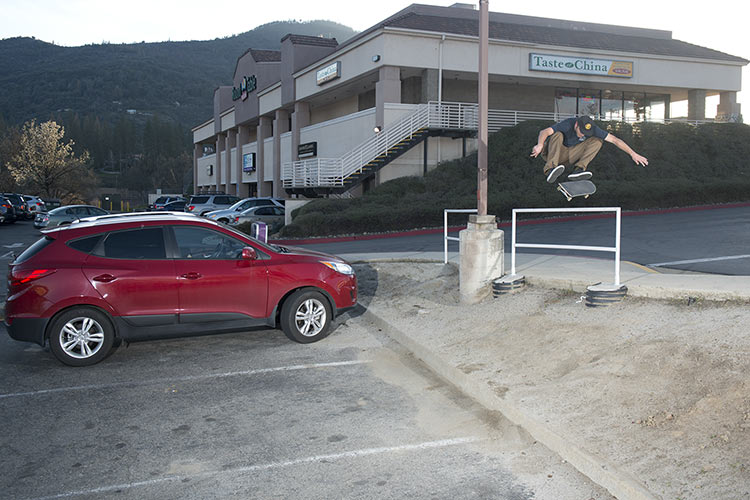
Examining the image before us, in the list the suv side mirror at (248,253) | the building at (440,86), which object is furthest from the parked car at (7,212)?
the suv side mirror at (248,253)

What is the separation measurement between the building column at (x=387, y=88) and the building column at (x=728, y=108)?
70.0 feet

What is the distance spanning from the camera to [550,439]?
16.1ft

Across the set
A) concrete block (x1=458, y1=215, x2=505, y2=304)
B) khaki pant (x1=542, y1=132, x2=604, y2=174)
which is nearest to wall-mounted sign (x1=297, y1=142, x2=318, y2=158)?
concrete block (x1=458, y1=215, x2=505, y2=304)

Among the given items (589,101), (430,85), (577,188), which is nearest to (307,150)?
(430,85)

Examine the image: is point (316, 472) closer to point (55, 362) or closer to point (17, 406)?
point (17, 406)

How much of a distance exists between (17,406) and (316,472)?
3.37m

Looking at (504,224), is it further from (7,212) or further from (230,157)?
(230,157)

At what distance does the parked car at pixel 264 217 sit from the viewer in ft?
92.6

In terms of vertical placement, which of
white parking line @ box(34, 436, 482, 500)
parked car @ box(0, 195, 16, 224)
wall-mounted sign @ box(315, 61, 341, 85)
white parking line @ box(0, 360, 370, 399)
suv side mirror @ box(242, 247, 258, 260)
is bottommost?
white parking line @ box(34, 436, 482, 500)

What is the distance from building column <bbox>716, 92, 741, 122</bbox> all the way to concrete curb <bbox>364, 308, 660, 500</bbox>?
38.7m

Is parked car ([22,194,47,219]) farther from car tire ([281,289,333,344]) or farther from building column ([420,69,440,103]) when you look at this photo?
car tire ([281,289,333,344])

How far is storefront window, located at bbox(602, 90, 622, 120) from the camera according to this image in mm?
39719

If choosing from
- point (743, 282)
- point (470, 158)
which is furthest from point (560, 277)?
point (470, 158)

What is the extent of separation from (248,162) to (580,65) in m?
29.3
